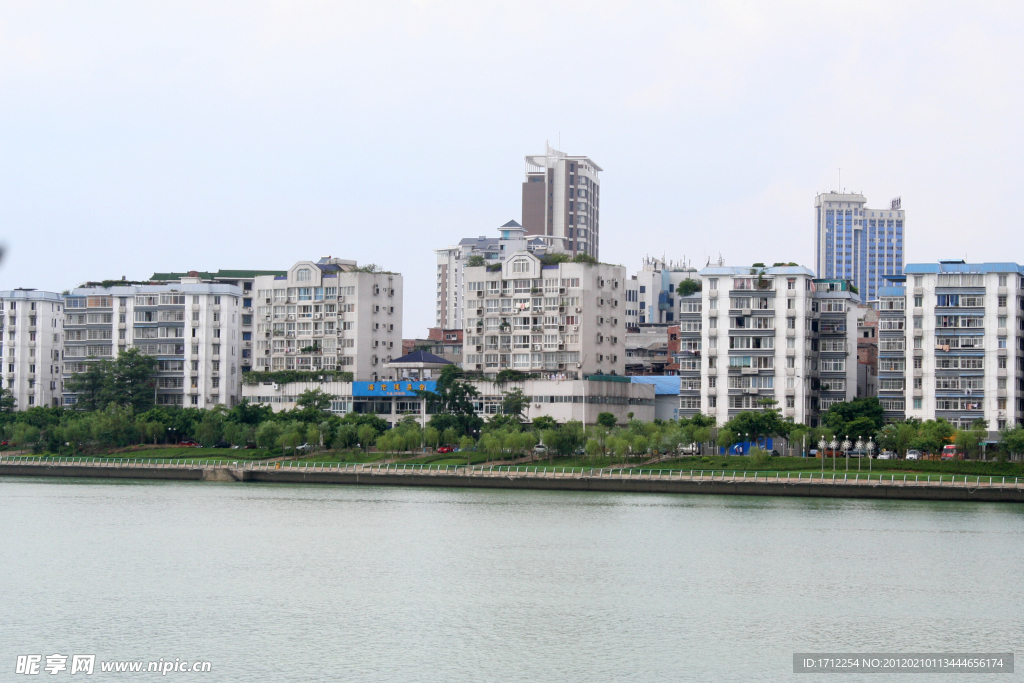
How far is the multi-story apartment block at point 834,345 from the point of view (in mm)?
127438

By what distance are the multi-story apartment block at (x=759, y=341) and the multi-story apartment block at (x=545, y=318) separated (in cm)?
1410

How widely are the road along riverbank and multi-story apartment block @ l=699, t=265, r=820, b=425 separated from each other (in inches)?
799

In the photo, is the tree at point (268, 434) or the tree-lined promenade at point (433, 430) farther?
the tree at point (268, 434)

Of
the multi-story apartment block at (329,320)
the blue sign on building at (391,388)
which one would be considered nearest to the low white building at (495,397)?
the blue sign on building at (391,388)

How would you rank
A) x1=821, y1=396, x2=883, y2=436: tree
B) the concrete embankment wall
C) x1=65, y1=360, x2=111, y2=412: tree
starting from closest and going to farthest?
the concrete embankment wall → x1=821, y1=396, x2=883, y2=436: tree → x1=65, y1=360, x2=111, y2=412: tree

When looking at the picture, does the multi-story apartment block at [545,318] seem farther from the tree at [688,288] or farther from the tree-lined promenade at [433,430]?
the tree at [688,288]

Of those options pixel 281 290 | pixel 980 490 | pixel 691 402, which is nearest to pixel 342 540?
pixel 980 490

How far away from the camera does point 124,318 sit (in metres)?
159

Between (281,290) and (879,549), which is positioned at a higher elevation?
(281,290)

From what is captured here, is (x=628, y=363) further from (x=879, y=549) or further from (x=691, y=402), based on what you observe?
(x=879, y=549)

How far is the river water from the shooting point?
44.8 m

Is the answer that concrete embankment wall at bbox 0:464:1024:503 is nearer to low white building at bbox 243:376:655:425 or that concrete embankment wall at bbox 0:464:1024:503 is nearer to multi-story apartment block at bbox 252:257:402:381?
low white building at bbox 243:376:655:425

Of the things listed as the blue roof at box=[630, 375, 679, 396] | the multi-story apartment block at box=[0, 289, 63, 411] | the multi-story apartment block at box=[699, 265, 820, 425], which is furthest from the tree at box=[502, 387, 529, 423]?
the multi-story apartment block at box=[0, 289, 63, 411]

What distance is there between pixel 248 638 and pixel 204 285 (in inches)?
4437
